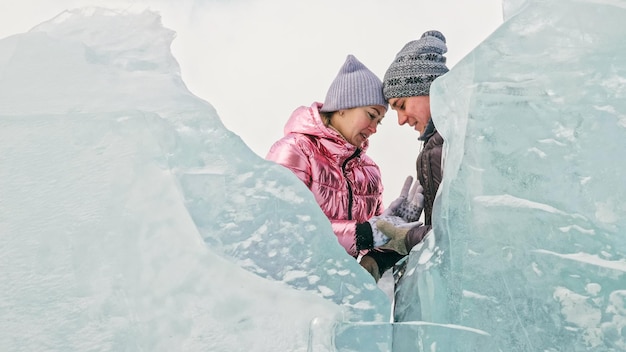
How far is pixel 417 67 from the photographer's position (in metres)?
1.97

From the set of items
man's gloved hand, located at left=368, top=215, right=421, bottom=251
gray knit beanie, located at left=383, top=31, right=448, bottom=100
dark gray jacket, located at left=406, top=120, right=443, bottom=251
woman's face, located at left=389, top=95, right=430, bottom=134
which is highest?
gray knit beanie, located at left=383, top=31, right=448, bottom=100

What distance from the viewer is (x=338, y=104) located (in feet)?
7.38

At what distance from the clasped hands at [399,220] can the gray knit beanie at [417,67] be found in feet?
1.13

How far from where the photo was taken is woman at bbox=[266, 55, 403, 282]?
2045mm

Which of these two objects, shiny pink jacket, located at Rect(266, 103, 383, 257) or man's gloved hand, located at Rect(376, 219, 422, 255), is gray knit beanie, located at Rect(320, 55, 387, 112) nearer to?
shiny pink jacket, located at Rect(266, 103, 383, 257)

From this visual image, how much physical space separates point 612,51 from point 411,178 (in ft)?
3.64

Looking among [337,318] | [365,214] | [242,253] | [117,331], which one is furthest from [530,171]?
[365,214]

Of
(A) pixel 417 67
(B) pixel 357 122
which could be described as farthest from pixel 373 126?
(A) pixel 417 67

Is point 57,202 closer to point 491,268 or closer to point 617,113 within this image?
point 491,268

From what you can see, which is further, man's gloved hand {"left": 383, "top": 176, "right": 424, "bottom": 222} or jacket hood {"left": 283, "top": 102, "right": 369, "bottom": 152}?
jacket hood {"left": 283, "top": 102, "right": 369, "bottom": 152}

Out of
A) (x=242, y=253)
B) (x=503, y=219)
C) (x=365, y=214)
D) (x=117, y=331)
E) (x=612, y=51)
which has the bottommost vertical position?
(x=365, y=214)

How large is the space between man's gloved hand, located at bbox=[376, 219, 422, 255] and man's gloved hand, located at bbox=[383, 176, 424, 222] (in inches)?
7.0

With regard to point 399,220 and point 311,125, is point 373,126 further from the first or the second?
point 399,220

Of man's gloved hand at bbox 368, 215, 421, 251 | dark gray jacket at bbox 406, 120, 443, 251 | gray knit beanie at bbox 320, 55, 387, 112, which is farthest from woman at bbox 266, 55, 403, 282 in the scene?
dark gray jacket at bbox 406, 120, 443, 251
